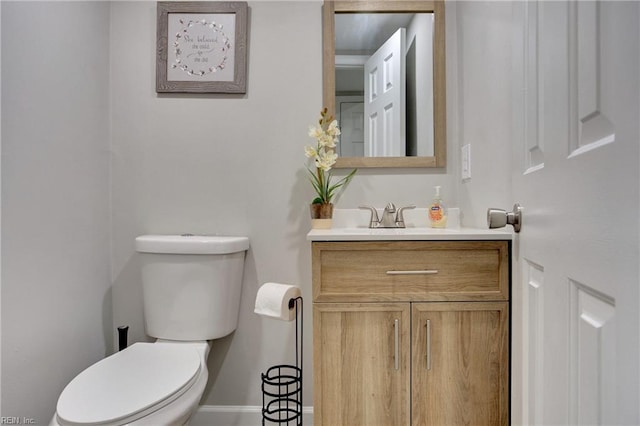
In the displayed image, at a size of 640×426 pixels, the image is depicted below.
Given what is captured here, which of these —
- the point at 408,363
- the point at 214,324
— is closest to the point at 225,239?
the point at 214,324

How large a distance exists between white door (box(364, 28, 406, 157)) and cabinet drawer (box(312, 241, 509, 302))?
1.98 feet

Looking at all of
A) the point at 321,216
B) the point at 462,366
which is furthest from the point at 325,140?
the point at 462,366

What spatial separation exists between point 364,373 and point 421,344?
194mm

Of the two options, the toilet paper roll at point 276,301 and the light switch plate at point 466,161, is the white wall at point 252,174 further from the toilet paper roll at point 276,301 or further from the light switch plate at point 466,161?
the toilet paper roll at point 276,301

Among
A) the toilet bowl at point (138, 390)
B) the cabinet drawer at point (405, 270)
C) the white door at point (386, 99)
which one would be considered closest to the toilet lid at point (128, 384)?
the toilet bowl at point (138, 390)

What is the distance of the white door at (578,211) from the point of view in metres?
0.47

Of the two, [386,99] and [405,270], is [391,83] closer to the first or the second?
[386,99]

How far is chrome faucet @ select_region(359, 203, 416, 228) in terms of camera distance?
150 centimetres

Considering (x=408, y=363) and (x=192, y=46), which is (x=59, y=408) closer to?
(x=408, y=363)

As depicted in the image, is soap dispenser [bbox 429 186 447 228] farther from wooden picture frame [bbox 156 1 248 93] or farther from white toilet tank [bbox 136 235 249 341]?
wooden picture frame [bbox 156 1 248 93]

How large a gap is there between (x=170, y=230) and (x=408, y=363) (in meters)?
1.13

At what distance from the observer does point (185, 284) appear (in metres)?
1.40

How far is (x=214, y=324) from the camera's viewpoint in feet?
4.68

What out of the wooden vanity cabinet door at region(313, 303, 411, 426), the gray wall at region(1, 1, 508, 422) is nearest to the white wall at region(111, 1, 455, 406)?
the gray wall at region(1, 1, 508, 422)
